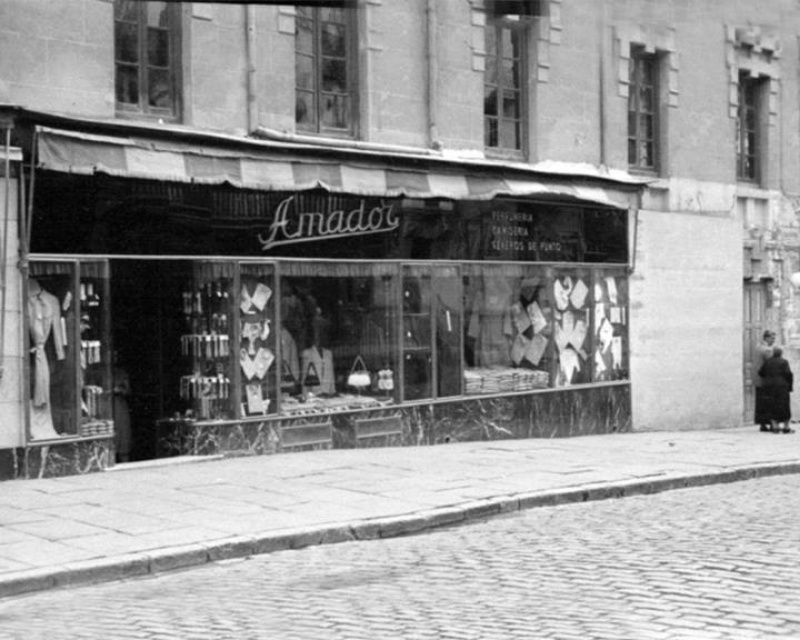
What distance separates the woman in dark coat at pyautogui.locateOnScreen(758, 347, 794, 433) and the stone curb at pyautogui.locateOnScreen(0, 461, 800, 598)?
21.4 feet

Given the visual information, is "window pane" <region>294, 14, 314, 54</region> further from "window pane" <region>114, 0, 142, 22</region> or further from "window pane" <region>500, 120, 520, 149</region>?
"window pane" <region>500, 120, 520, 149</region>

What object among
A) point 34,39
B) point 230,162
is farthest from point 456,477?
point 34,39

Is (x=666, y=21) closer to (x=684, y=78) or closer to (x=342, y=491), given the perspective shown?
(x=342, y=491)

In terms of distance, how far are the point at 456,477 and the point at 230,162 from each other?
13.5 ft

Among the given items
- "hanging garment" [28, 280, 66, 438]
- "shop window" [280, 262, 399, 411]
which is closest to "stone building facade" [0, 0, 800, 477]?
"hanging garment" [28, 280, 66, 438]

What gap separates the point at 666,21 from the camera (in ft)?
4.76

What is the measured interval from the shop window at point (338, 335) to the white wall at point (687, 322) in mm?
5457

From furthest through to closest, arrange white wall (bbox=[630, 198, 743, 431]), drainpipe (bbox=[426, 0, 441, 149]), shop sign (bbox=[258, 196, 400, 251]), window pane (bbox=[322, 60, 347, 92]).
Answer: white wall (bbox=[630, 198, 743, 431]) → drainpipe (bbox=[426, 0, 441, 149]) → window pane (bbox=[322, 60, 347, 92]) → shop sign (bbox=[258, 196, 400, 251])

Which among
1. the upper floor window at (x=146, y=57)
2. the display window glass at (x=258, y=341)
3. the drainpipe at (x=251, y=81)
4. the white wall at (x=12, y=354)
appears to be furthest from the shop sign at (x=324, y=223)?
the white wall at (x=12, y=354)

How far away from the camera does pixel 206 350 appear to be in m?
14.2

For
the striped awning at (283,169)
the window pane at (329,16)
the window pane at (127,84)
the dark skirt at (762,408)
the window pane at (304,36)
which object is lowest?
the dark skirt at (762,408)

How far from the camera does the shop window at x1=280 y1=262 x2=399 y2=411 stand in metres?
14.9

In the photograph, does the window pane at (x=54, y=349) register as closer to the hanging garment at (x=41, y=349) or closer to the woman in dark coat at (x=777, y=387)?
the hanging garment at (x=41, y=349)

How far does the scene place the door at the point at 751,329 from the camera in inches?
894
